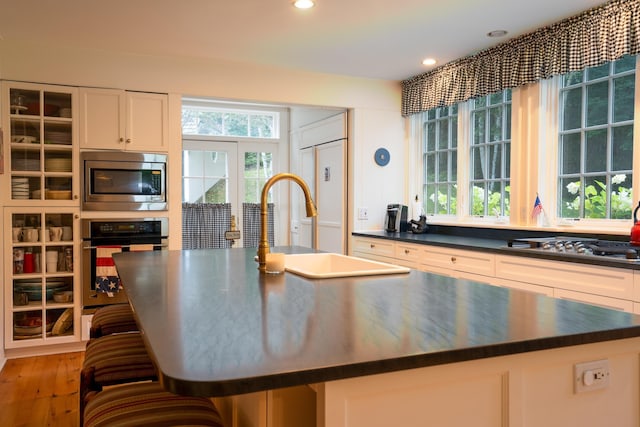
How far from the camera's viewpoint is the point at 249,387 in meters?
0.75

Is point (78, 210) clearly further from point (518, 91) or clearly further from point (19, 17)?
point (518, 91)

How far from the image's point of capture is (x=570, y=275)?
8.66 ft

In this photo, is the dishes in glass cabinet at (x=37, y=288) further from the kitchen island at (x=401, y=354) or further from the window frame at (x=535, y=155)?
the window frame at (x=535, y=155)

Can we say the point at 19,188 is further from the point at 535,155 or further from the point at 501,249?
the point at 535,155

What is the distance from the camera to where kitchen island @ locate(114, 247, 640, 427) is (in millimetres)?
826

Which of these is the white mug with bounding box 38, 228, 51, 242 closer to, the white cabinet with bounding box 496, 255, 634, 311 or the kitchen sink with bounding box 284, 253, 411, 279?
the kitchen sink with bounding box 284, 253, 411, 279

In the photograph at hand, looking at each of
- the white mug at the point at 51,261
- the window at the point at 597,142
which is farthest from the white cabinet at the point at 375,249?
the white mug at the point at 51,261

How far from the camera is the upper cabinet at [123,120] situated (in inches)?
153

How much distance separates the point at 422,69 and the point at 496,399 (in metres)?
3.89

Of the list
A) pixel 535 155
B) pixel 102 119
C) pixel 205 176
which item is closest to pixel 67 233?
pixel 102 119

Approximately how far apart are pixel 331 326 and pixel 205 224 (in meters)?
4.95

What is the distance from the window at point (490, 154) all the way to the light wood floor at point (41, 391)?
3298 mm

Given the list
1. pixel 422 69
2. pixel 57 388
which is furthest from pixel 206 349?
pixel 422 69

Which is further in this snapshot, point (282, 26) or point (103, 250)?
point (103, 250)
